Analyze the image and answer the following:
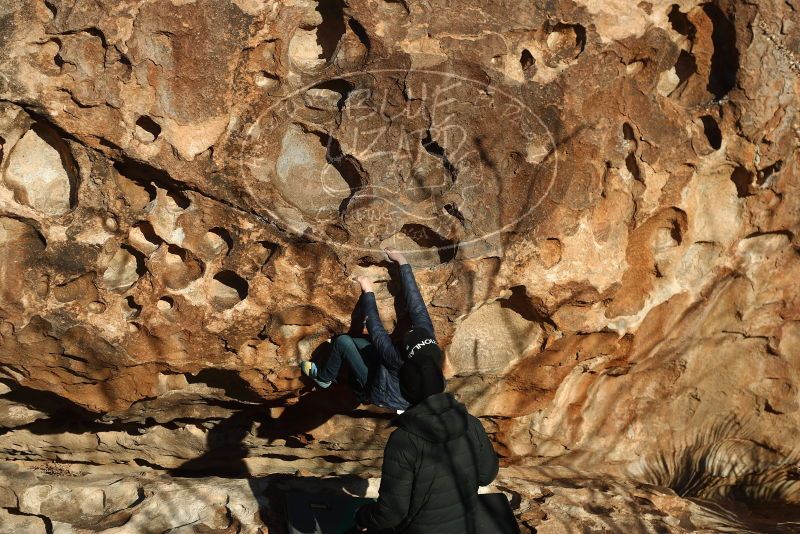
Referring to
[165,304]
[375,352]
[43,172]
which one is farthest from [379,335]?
[43,172]

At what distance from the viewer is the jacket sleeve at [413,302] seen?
13.1 feet

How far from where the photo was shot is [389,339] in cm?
408

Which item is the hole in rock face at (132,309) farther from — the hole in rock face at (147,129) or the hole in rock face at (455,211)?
the hole in rock face at (455,211)

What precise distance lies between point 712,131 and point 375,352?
2.32 m

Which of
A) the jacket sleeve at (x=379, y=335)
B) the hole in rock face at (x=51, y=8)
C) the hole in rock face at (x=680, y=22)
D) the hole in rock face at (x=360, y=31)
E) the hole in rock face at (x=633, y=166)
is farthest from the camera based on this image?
the hole in rock face at (x=633, y=166)

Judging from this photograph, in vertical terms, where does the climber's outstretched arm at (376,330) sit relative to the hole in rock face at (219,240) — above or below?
below

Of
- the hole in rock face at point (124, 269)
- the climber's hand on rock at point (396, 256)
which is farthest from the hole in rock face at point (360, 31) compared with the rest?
the hole in rock face at point (124, 269)

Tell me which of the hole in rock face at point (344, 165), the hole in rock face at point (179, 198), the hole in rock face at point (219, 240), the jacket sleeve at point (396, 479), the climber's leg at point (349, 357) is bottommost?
the jacket sleeve at point (396, 479)

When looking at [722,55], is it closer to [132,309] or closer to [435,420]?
[435,420]

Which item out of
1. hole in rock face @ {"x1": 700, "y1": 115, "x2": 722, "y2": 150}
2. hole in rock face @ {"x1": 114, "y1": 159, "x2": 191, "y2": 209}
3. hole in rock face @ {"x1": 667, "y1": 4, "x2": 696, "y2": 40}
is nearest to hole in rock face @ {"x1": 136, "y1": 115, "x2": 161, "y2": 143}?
hole in rock face @ {"x1": 114, "y1": 159, "x2": 191, "y2": 209}

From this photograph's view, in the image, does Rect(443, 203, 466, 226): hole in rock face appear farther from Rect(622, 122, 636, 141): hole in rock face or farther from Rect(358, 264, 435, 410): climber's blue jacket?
Rect(622, 122, 636, 141): hole in rock face

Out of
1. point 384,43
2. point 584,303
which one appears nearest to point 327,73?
point 384,43

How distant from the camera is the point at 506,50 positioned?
4.00m

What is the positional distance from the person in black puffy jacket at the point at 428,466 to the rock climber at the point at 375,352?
1.32ft
